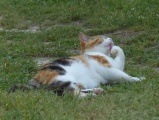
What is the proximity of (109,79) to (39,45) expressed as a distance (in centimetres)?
334

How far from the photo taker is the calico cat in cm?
598

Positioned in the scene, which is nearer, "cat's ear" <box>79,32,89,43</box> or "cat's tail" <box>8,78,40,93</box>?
"cat's tail" <box>8,78,40,93</box>

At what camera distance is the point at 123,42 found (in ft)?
32.5

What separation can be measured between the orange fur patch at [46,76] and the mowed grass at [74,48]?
0.91 feet

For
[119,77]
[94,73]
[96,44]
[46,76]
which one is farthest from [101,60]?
[46,76]

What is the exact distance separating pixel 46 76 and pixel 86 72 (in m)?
0.61

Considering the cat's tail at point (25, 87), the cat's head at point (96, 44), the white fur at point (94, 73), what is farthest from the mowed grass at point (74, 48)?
the cat's head at point (96, 44)

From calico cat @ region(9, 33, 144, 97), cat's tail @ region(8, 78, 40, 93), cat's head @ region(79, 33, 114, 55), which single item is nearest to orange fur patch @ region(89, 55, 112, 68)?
calico cat @ region(9, 33, 144, 97)

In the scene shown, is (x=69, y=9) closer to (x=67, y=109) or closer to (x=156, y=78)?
(x=156, y=78)

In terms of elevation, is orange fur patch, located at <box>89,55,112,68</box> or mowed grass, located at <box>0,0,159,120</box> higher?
orange fur patch, located at <box>89,55,112,68</box>

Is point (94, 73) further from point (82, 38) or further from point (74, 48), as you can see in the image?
point (74, 48)

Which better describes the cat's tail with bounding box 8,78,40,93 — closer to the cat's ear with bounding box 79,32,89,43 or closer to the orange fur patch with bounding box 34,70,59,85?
the orange fur patch with bounding box 34,70,59,85

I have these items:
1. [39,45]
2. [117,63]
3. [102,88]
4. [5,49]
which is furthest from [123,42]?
[102,88]

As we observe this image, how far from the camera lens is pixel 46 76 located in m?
Result: 6.15
